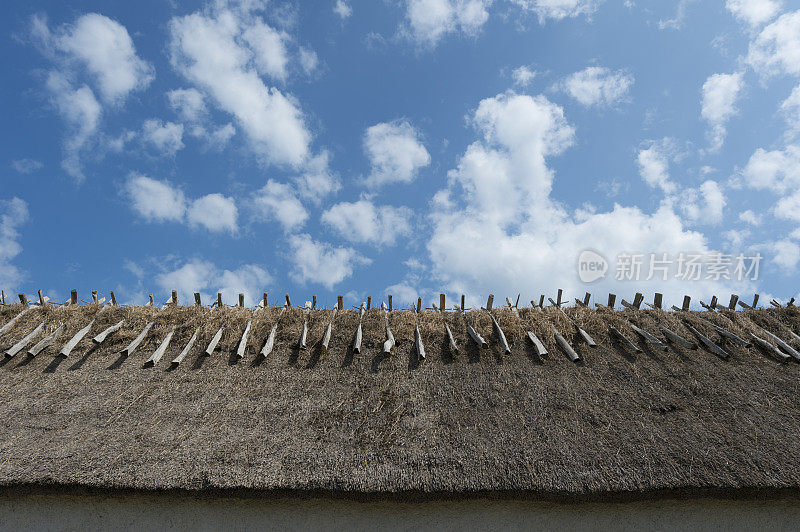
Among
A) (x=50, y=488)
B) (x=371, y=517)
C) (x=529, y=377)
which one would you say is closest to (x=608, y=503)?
(x=529, y=377)

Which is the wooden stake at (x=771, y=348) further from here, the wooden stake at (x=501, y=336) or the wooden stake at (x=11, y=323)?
the wooden stake at (x=11, y=323)

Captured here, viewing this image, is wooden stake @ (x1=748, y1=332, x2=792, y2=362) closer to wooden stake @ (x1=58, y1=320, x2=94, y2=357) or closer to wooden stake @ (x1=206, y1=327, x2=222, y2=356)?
wooden stake @ (x1=206, y1=327, x2=222, y2=356)

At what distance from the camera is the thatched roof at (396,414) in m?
4.86

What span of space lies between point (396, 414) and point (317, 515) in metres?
1.53

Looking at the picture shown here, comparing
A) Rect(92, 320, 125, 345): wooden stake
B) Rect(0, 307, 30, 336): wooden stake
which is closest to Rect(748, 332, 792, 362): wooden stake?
Rect(92, 320, 125, 345): wooden stake

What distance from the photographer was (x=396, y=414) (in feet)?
18.9

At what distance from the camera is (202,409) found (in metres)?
5.79

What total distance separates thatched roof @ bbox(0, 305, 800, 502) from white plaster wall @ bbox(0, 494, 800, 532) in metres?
0.55

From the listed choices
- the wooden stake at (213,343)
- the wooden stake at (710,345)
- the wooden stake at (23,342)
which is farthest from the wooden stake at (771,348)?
the wooden stake at (23,342)

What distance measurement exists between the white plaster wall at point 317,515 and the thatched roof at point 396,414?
554 mm

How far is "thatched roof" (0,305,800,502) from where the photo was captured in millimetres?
4863

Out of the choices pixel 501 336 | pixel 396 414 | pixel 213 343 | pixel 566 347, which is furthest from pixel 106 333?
pixel 566 347

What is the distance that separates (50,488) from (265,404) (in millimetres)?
2470

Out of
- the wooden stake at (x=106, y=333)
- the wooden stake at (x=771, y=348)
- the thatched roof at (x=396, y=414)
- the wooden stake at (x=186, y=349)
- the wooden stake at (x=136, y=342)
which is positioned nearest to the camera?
the thatched roof at (x=396, y=414)
